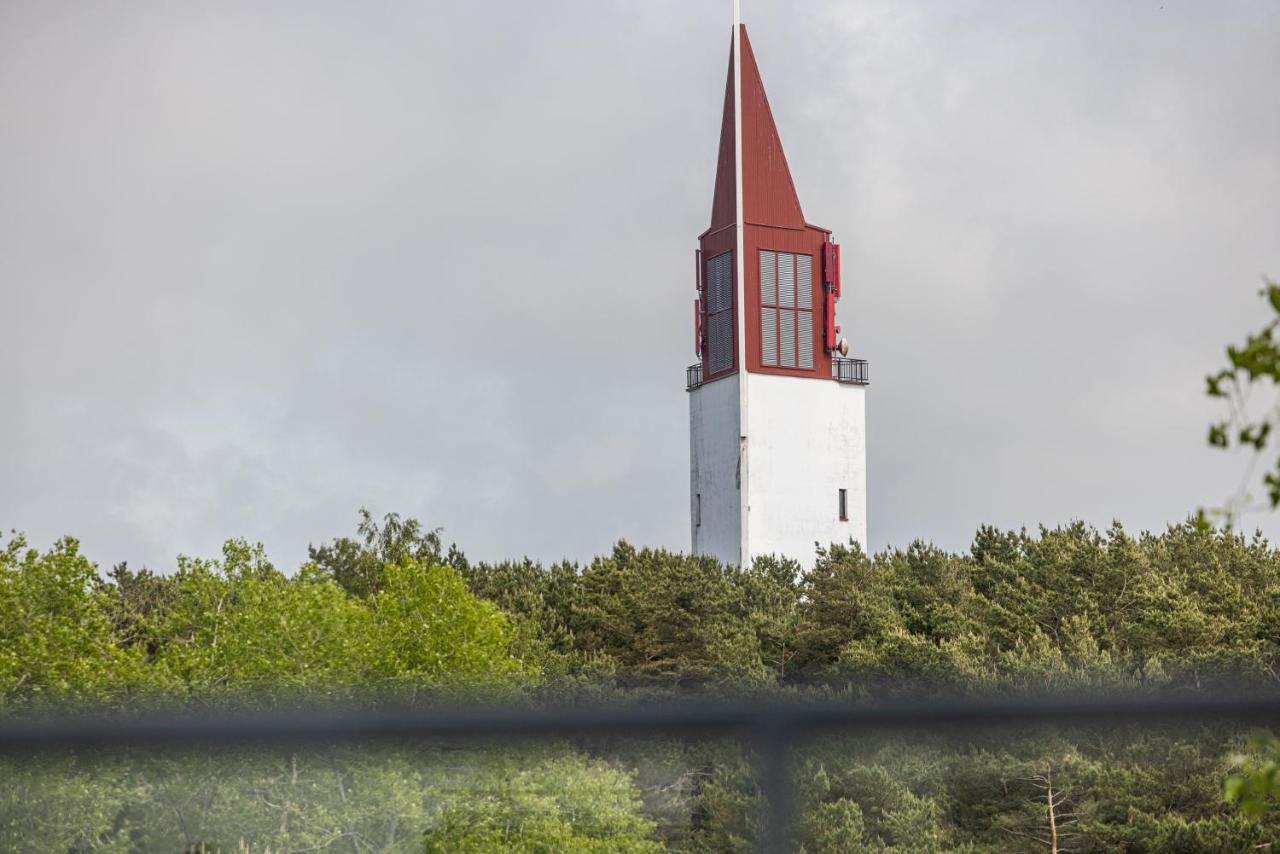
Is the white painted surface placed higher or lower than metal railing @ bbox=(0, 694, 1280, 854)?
higher

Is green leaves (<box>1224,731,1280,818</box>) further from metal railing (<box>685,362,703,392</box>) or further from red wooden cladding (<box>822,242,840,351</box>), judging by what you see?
metal railing (<box>685,362,703,392</box>)

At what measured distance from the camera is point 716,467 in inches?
1575

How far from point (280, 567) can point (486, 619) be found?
10.4 m

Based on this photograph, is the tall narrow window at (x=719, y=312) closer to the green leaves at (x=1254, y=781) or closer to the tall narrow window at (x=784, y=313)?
the tall narrow window at (x=784, y=313)

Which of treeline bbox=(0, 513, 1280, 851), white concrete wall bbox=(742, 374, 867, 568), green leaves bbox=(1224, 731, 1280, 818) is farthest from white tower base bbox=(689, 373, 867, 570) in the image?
green leaves bbox=(1224, 731, 1280, 818)

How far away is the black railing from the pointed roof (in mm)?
3671

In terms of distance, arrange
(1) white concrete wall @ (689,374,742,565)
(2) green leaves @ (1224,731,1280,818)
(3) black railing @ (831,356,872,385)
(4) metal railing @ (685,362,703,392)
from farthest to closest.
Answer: (4) metal railing @ (685,362,703,392), (3) black railing @ (831,356,872,385), (1) white concrete wall @ (689,374,742,565), (2) green leaves @ (1224,731,1280,818)

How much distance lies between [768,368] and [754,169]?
5.22m

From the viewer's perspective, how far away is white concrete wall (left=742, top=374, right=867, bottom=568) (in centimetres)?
3850

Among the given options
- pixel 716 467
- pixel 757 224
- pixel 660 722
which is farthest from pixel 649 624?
pixel 660 722

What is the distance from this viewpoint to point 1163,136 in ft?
173

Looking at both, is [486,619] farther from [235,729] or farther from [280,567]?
[235,729]

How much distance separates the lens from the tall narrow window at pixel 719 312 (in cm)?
3909

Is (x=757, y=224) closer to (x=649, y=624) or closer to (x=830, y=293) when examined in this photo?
(x=830, y=293)
